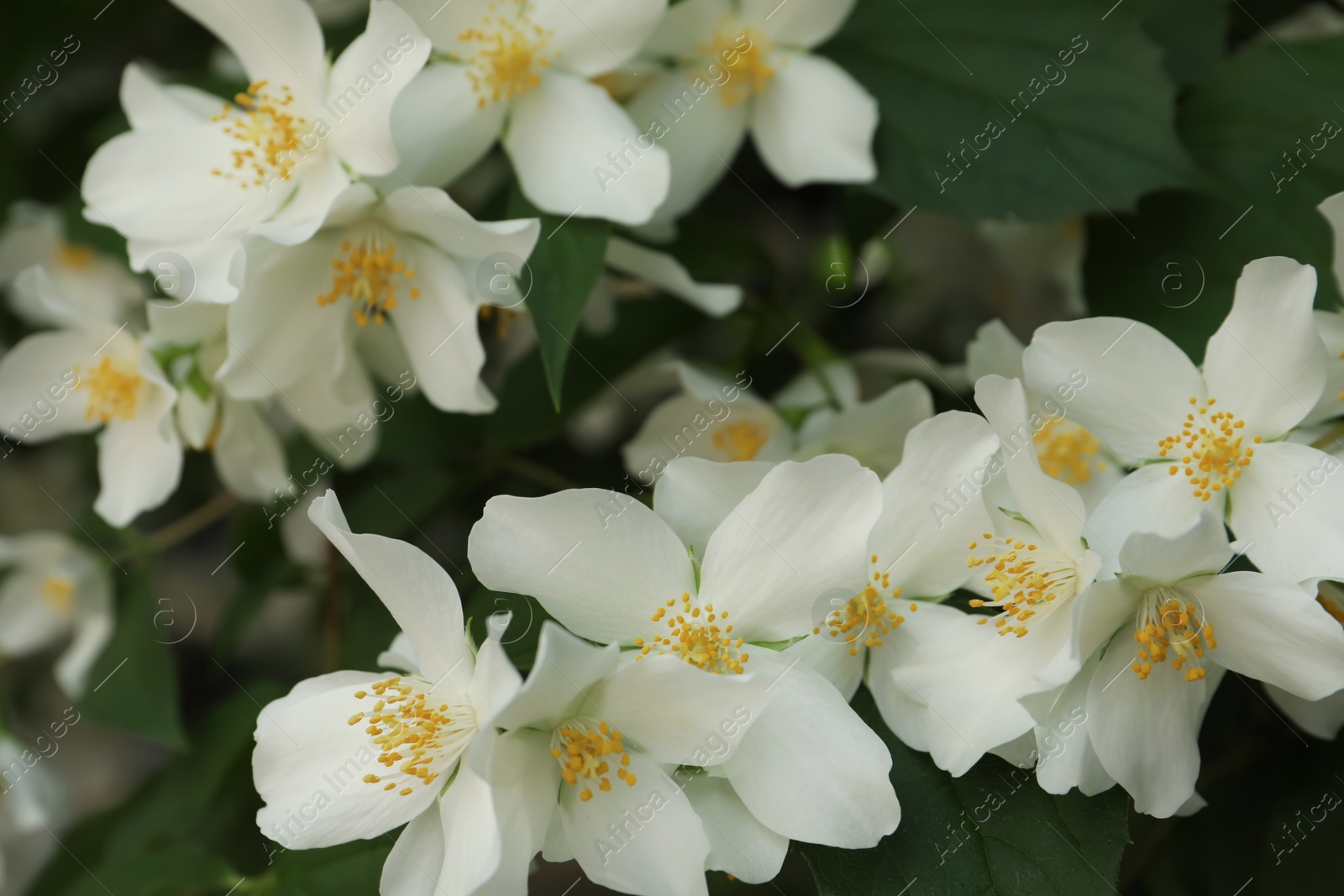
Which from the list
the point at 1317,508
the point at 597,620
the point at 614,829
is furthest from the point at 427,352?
the point at 1317,508

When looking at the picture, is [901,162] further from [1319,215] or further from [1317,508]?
[1317,508]

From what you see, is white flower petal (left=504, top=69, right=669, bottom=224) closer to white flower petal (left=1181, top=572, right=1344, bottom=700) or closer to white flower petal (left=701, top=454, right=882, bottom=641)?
white flower petal (left=701, top=454, right=882, bottom=641)

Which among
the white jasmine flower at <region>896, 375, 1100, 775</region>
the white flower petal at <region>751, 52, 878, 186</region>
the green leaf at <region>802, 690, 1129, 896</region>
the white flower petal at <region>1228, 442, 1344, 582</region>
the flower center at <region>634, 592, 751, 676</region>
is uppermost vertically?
the white flower petal at <region>751, 52, 878, 186</region>

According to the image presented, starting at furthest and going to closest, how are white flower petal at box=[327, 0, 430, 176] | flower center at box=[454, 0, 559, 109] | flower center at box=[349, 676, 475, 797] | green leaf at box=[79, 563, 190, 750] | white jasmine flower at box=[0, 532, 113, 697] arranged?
white jasmine flower at box=[0, 532, 113, 697] → green leaf at box=[79, 563, 190, 750] → flower center at box=[454, 0, 559, 109] → white flower petal at box=[327, 0, 430, 176] → flower center at box=[349, 676, 475, 797]

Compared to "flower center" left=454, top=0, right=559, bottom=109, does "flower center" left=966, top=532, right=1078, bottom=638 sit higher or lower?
lower

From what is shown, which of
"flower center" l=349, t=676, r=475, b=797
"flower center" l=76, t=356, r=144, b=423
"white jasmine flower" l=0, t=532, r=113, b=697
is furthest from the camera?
"white jasmine flower" l=0, t=532, r=113, b=697

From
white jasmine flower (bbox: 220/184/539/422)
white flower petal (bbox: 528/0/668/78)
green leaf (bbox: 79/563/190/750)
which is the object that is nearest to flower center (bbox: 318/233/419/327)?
white jasmine flower (bbox: 220/184/539/422)
